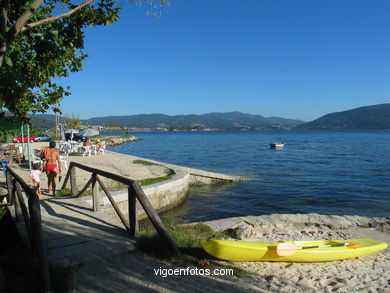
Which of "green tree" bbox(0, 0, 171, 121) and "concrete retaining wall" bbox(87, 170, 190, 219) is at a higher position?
"green tree" bbox(0, 0, 171, 121)

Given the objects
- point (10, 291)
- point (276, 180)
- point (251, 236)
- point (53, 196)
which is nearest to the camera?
point (10, 291)

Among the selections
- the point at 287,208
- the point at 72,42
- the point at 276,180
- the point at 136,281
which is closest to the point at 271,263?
the point at 136,281

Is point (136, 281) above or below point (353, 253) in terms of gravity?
above

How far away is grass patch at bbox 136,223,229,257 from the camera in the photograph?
476cm

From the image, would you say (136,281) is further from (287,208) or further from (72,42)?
(287,208)

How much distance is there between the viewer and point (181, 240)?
546cm

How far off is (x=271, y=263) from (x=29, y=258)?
4.03m

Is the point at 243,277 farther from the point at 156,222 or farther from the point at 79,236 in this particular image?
the point at 79,236

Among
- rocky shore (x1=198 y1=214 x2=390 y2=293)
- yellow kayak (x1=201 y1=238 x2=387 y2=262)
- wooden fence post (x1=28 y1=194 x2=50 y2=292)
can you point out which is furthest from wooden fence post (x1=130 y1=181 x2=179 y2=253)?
wooden fence post (x1=28 y1=194 x2=50 y2=292)

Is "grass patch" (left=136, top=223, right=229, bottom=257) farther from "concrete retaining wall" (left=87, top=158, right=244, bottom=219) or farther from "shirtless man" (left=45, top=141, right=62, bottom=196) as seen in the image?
"shirtless man" (left=45, top=141, right=62, bottom=196)

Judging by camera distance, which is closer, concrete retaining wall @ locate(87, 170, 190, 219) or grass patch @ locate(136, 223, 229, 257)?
grass patch @ locate(136, 223, 229, 257)

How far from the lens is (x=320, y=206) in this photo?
12578 mm

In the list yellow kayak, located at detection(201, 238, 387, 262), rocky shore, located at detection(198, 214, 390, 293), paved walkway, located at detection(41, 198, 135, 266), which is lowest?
rocky shore, located at detection(198, 214, 390, 293)

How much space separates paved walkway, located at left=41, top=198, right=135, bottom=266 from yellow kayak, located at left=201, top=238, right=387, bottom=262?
58.3 inches
